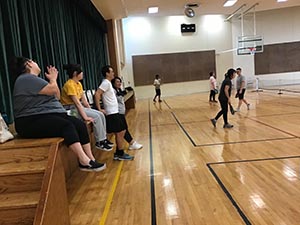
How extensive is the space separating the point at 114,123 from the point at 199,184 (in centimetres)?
173

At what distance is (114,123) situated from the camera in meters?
4.59

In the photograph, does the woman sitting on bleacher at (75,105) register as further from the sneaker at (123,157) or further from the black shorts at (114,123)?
the sneaker at (123,157)

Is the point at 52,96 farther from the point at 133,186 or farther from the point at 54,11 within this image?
the point at 54,11

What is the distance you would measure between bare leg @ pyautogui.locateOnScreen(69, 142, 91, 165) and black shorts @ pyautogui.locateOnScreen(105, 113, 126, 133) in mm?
1397

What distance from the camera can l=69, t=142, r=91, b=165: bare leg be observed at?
3.00 meters

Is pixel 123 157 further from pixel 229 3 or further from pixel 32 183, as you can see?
pixel 229 3

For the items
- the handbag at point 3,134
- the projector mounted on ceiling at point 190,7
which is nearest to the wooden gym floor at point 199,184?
the handbag at point 3,134

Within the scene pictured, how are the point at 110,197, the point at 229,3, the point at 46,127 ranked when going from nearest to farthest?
the point at 46,127 → the point at 110,197 → the point at 229,3

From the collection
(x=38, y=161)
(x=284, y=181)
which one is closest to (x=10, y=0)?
(x=38, y=161)

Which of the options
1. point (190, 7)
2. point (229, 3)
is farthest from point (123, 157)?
point (229, 3)

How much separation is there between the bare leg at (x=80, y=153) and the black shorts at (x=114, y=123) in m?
1.40

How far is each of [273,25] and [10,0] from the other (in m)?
18.1

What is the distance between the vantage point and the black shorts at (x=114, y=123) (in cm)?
458

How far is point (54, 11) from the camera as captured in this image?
18.7 feet
